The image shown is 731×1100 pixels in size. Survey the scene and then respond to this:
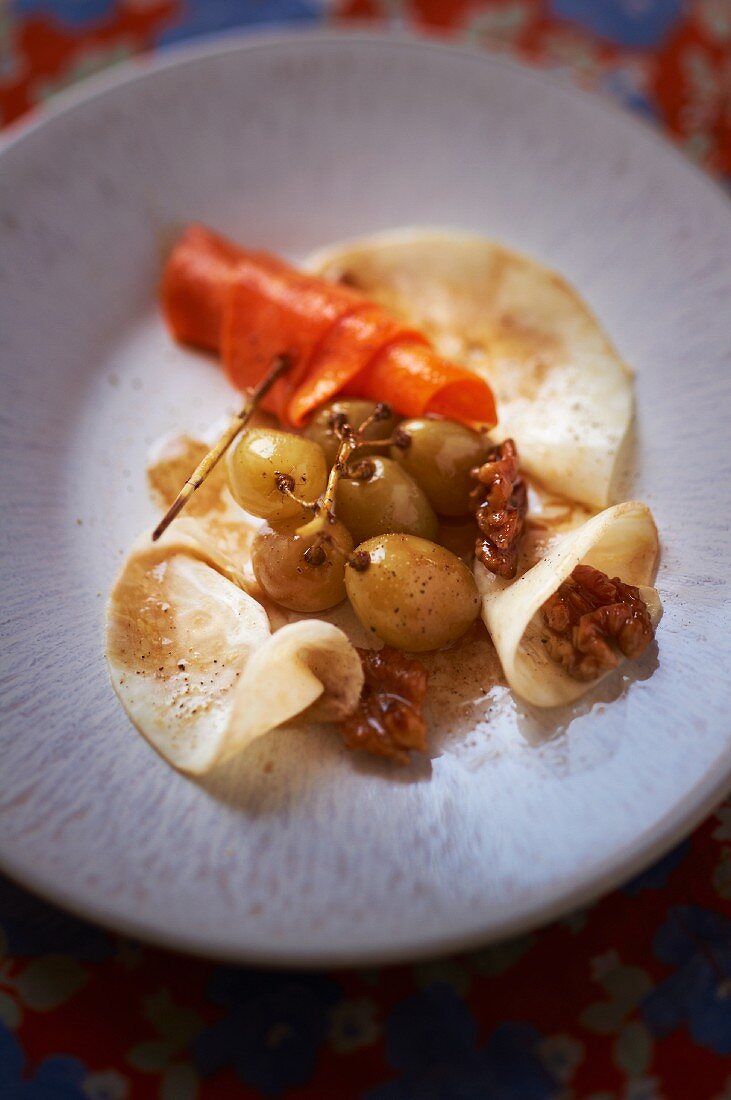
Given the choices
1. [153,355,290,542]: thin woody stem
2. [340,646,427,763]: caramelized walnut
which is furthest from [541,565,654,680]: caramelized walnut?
[153,355,290,542]: thin woody stem

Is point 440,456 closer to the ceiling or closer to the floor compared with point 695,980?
closer to the ceiling

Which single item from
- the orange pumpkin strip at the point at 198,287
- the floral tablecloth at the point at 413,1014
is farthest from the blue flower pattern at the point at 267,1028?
the orange pumpkin strip at the point at 198,287

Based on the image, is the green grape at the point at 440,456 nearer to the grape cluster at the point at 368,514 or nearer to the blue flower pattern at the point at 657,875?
the grape cluster at the point at 368,514

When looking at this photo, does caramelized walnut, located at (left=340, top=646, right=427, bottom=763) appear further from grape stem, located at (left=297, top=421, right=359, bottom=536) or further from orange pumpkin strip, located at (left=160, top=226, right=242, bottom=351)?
orange pumpkin strip, located at (left=160, top=226, right=242, bottom=351)

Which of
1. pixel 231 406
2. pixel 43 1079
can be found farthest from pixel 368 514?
pixel 43 1079

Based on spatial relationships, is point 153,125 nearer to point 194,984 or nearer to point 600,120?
point 600,120

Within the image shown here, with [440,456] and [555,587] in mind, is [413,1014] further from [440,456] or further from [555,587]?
[440,456]
